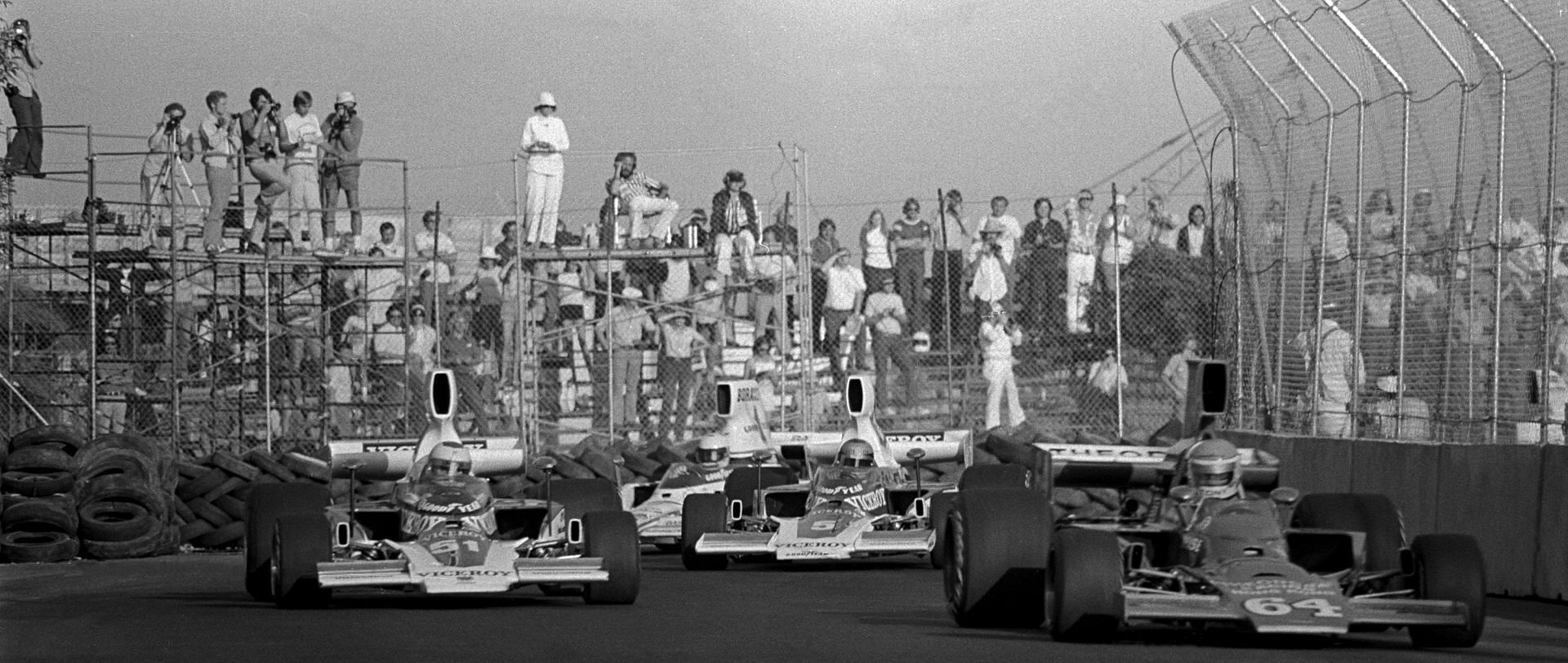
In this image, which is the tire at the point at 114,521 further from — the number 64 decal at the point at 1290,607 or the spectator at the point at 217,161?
the number 64 decal at the point at 1290,607

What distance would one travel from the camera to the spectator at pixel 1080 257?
2517 centimetres

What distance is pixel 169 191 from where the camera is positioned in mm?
26844

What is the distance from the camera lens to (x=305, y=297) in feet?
98.9

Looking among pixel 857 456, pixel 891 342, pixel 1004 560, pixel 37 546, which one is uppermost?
pixel 891 342

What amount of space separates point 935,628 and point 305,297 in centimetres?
1842

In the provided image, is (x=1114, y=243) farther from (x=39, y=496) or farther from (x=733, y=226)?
(x=39, y=496)

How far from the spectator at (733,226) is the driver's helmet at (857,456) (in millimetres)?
5702

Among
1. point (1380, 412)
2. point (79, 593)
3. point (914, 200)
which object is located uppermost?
point (914, 200)

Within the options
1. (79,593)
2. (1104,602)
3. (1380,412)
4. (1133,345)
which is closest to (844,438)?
(1133,345)

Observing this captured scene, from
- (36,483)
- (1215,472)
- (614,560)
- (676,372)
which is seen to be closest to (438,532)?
(614,560)

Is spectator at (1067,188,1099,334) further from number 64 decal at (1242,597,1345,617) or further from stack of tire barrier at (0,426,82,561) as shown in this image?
→ number 64 decal at (1242,597,1345,617)

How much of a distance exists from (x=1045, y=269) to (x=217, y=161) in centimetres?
874

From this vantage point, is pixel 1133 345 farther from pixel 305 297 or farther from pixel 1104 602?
pixel 1104 602

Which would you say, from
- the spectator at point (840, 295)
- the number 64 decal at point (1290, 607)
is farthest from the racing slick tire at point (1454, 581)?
the spectator at point (840, 295)
